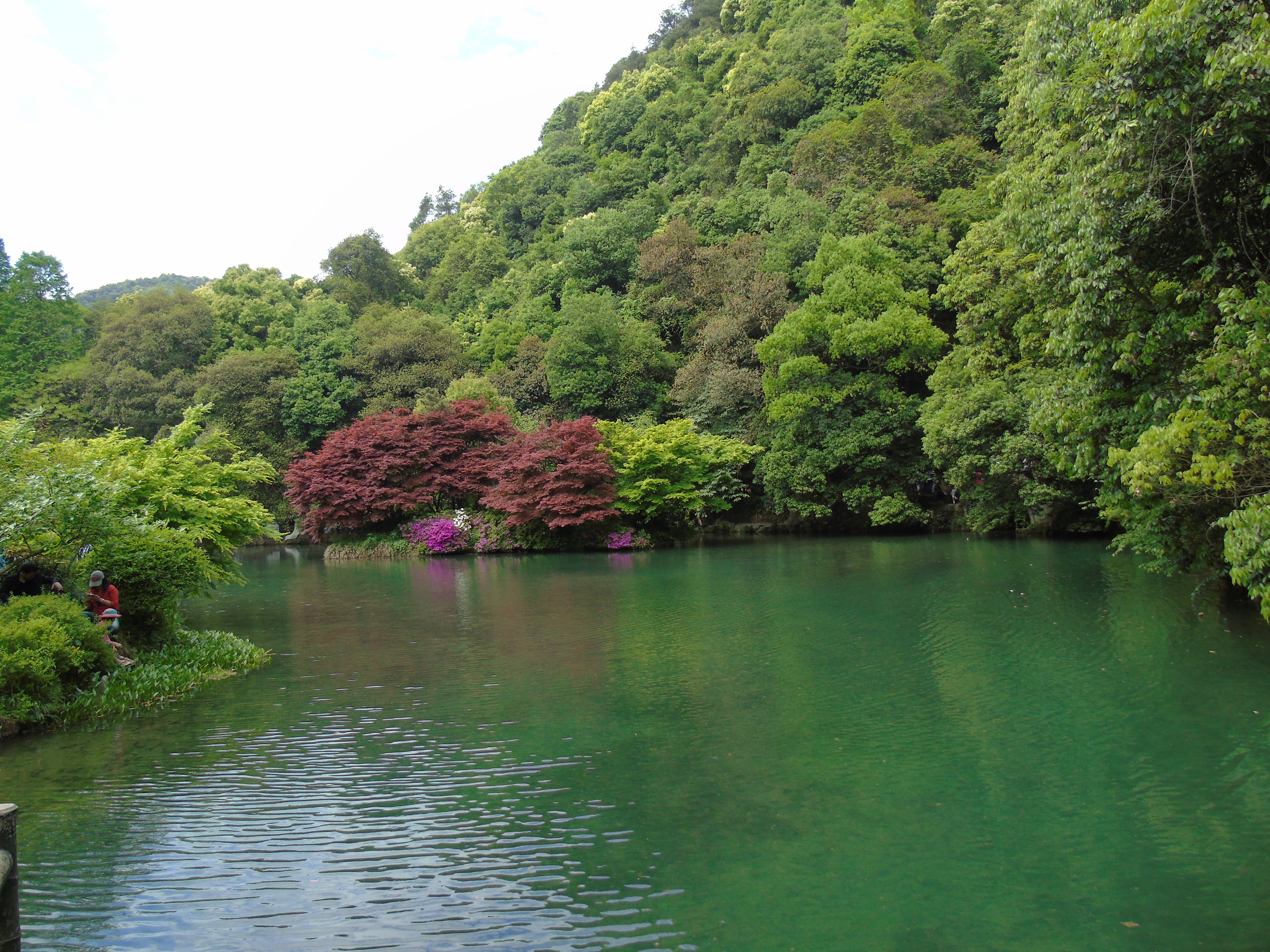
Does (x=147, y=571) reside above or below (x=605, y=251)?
below

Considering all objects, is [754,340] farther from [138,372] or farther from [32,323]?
[32,323]

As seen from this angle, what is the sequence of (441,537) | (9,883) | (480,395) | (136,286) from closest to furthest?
(9,883) → (441,537) → (480,395) → (136,286)

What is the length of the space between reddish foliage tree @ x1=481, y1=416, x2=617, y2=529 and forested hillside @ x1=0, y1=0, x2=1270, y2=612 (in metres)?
5.07

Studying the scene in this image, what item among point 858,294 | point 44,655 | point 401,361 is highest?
point 401,361

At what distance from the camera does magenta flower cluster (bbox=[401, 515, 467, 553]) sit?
92.8 ft

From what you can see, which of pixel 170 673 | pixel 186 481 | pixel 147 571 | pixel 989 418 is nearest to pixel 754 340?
pixel 989 418

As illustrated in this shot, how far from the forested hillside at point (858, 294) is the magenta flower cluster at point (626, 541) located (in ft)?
16.6

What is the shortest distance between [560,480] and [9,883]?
22.7 m

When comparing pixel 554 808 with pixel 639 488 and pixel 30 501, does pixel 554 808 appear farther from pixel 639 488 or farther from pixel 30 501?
pixel 639 488

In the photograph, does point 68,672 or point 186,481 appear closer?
point 68,672

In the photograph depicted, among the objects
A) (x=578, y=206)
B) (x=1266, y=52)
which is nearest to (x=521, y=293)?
(x=578, y=206)

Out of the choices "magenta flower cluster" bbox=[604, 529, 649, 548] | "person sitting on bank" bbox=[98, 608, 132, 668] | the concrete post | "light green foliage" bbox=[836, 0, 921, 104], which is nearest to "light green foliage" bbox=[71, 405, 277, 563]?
"person sitting on bank" bbox=[98, 608, 132, 668]

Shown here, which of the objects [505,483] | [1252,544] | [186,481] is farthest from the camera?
[505,483]

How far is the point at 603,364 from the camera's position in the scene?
33438 mm
